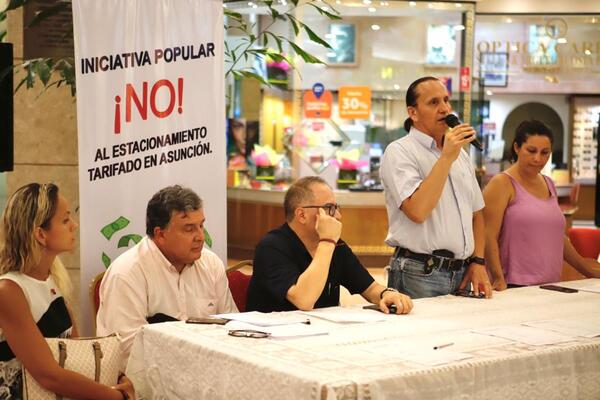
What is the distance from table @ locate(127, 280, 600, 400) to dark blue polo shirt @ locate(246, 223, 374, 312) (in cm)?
44

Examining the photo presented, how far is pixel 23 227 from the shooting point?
10.5ft

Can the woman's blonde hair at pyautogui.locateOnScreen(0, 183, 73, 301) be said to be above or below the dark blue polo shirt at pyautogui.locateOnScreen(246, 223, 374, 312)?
above

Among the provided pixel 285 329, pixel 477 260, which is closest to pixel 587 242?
pixel 477 260

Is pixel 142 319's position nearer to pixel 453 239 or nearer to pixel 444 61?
pixel 453 239

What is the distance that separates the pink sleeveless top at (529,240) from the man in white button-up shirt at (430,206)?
0.28 metres

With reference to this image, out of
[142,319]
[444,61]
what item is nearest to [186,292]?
[142,319]

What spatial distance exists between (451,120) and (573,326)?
4.25 ft

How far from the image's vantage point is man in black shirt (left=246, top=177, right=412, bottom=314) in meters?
3.60

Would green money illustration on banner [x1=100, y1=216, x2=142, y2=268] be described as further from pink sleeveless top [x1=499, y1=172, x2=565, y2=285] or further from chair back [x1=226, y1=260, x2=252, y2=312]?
pink sleeveless top [x1=499, y1=172, x2=565, y2=285]

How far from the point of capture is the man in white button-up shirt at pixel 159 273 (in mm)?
3617

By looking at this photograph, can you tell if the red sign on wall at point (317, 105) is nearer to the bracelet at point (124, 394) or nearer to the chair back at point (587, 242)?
the chair back at point (587, 242)

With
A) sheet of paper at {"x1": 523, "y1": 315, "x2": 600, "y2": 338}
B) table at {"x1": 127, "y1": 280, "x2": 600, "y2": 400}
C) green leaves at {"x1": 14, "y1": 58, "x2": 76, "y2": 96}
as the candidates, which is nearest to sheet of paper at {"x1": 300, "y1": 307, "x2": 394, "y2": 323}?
table at {"x1": 127, "y1": 280, "x2": 600, "y2": 400}

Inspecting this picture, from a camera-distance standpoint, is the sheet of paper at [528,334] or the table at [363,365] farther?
the sheet of paper at [528,334]

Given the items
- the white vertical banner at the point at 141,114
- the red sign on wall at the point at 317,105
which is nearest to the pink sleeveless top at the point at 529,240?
the white vertical banner at the point at 141,114
